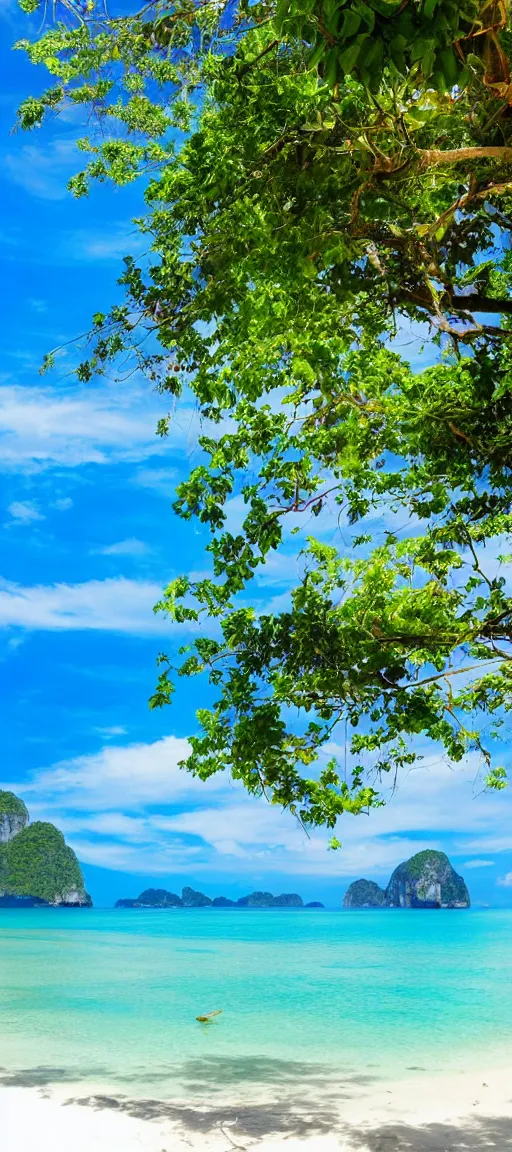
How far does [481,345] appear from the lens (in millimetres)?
6879

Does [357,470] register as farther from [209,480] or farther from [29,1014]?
[29,1014]

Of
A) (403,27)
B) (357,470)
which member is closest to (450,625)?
(357,470)

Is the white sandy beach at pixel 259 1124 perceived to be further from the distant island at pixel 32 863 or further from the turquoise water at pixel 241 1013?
the distant island at pixel 32 863

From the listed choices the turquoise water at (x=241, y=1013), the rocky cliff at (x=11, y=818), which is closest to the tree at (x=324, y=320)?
the turquoise water at (x=241, y=1013)

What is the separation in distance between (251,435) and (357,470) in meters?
1.10

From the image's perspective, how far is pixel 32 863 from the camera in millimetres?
114500

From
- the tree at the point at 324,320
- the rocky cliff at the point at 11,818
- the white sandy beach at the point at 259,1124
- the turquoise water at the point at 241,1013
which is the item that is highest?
the rocky cliff at the point at 11,818

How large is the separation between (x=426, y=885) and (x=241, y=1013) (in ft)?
358

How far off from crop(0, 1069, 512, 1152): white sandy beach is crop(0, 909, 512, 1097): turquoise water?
1674 millimetres

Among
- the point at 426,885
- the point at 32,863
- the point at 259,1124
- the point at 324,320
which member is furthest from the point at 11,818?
the point at 324,320

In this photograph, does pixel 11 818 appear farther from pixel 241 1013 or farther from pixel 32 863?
pixel 241 1013

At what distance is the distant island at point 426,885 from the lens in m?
122

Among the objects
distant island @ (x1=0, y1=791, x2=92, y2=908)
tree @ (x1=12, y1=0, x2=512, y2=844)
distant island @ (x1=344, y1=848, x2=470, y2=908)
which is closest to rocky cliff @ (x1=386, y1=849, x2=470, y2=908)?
distant island @ (x1=344, y1=848, x2=470, y2=908)

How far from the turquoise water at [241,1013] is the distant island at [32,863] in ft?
213
